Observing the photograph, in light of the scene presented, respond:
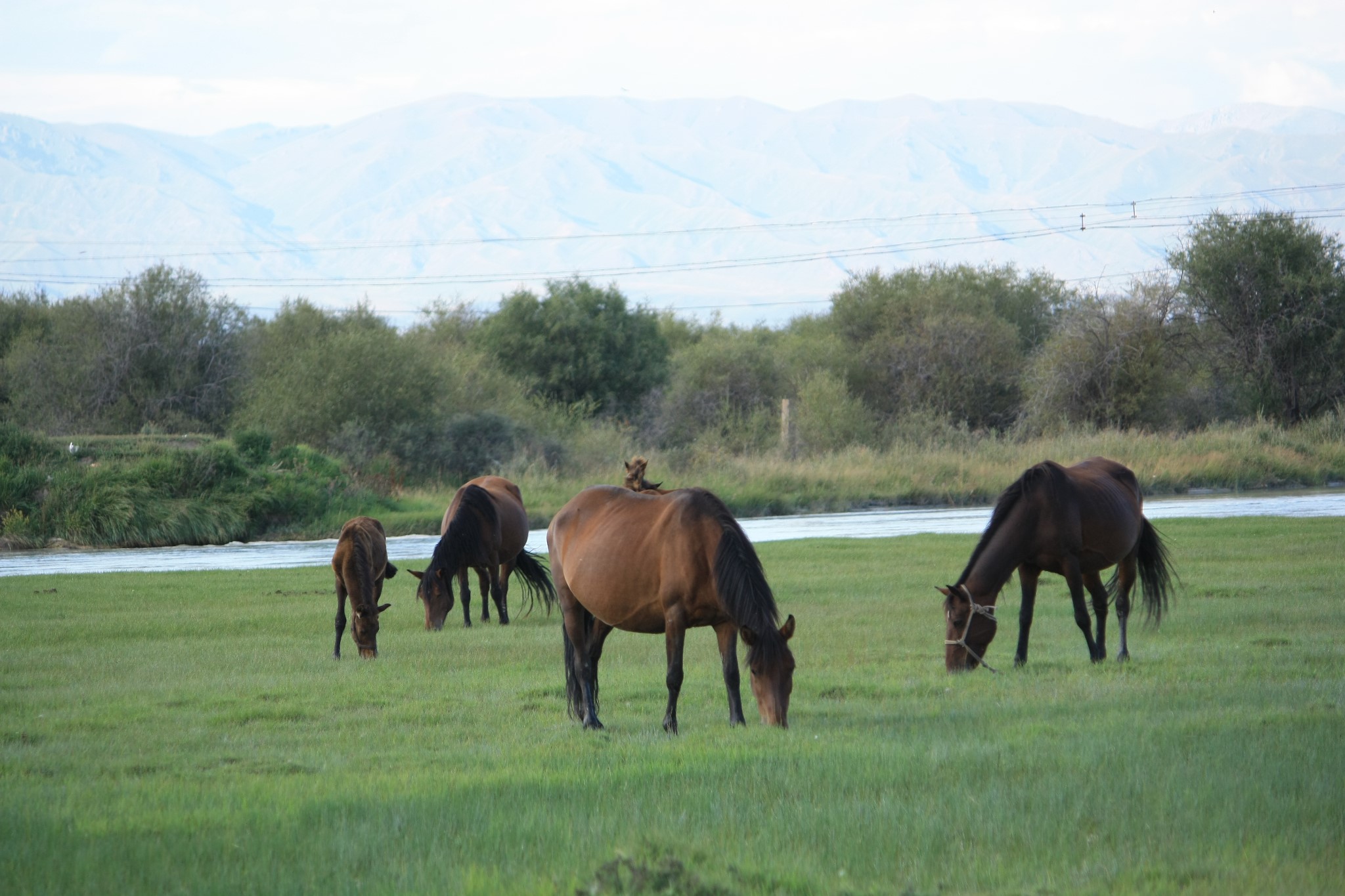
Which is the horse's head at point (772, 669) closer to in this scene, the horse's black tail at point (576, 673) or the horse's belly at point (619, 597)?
the horse's belly at point (619, 597)

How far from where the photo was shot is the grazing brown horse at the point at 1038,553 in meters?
10.5

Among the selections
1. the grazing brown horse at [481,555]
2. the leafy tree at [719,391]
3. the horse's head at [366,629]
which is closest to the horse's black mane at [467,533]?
the grazing brown horse at [481,555]

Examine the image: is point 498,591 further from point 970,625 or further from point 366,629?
point 970,625

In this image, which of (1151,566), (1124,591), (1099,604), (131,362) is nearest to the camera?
(1099,604)

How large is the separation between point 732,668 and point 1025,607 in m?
3.59

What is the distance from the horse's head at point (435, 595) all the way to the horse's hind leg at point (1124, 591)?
291 inches

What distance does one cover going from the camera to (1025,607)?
10.8 metres

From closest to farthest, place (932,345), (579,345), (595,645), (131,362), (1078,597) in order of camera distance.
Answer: (595,645) → (1078,597) → (131,362) → (579,345) → (932,345)

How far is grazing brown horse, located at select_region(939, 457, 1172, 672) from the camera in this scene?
1048 centimetres

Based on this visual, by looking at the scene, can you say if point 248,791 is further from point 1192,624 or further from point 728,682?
point 1192,624

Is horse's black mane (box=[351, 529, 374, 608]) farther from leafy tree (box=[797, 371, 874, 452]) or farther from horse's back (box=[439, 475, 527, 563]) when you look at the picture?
leafy tree (box=[797, 371, 874, 452])

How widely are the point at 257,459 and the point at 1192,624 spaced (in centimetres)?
2566

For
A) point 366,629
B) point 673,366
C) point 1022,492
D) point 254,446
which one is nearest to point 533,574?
point 366,629

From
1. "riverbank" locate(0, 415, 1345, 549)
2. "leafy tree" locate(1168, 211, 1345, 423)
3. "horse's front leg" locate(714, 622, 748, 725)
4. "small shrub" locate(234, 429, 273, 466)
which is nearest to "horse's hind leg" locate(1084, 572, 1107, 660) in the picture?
"horse's front leg" locate(714, 622, 748, 725)
